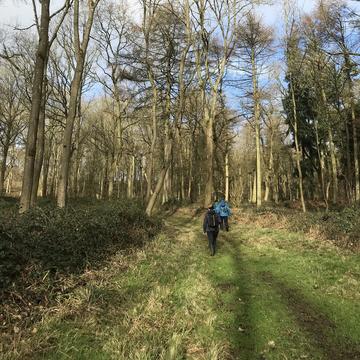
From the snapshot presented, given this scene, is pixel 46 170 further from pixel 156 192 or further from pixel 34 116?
pixel 34 116

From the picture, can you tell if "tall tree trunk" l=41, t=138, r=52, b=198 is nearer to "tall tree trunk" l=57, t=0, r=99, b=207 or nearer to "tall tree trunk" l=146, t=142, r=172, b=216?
"tall tree trunk" l=146, t=142, r=172, b=216

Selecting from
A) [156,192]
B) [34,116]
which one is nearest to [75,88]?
[34,116]

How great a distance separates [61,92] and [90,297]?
72.1ft

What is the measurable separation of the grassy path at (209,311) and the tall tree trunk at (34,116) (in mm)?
3591

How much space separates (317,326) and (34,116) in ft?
32.1

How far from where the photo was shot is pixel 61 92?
1022 inches

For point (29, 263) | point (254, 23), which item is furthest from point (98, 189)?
point (29, 263)

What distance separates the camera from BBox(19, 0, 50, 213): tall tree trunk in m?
11.2

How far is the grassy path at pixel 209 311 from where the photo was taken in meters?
5.29

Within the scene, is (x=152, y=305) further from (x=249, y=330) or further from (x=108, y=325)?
(x=249, y=330)

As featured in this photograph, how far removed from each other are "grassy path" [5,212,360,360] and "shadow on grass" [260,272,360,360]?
0.05 feet

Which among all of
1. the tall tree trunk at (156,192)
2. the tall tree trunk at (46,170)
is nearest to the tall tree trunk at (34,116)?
the tall tree trunk at (156,192)

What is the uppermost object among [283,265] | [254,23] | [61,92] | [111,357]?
[254,23]

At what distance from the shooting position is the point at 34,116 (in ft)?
38.0
